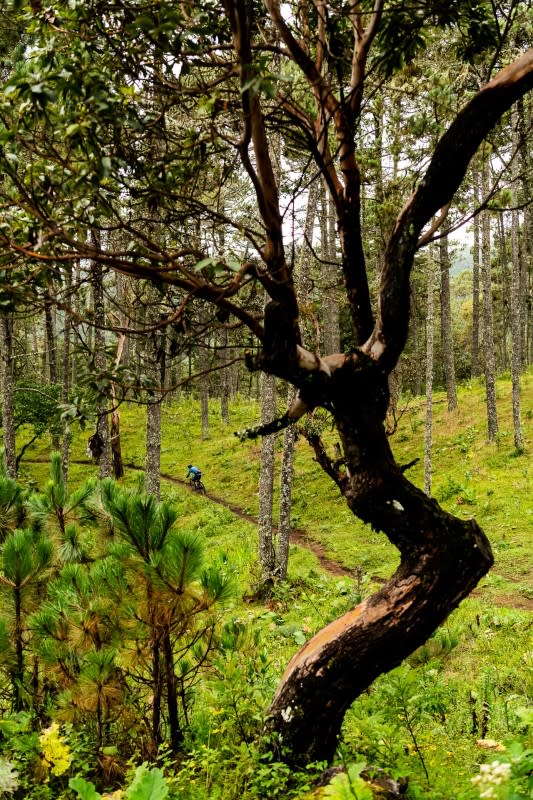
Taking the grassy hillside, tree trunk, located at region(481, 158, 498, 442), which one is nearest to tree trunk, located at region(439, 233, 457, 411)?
the grassy hillside

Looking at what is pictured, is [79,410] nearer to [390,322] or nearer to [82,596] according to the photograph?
[82,596]

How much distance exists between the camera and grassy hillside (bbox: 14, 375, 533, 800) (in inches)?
150

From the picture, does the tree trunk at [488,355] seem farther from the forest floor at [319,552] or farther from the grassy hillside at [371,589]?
the forest floor at [319,552]

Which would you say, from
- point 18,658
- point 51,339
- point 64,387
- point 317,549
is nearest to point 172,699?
point 18,658

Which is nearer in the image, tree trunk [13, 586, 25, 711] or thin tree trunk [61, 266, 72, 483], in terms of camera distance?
thin tree trunk [61, 266, 72, 483]

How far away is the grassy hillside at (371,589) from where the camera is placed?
3.80m

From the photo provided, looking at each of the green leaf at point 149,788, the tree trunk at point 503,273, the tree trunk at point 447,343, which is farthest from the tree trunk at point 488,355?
the green leaf at point 149,788

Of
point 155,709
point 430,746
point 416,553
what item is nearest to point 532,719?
point 416,553

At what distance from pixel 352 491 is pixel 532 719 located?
164 centimetres

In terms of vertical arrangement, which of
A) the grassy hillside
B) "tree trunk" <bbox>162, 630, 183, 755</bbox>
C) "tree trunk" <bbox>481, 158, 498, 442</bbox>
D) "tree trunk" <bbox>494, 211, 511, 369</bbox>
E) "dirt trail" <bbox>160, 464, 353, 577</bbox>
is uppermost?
"tree trunk" <bbox>494, 211, 511, 369</bbox>

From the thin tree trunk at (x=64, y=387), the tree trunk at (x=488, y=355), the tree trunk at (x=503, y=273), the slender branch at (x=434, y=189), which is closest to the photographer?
the slender branch at (x=434, y=189)

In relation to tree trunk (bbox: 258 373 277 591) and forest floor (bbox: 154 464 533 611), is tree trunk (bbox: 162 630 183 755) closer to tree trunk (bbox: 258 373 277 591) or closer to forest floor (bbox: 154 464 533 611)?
forest floor (bbox: 154 464 533 611)

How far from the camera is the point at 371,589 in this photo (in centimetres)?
1058

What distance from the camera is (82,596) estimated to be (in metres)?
3.84
